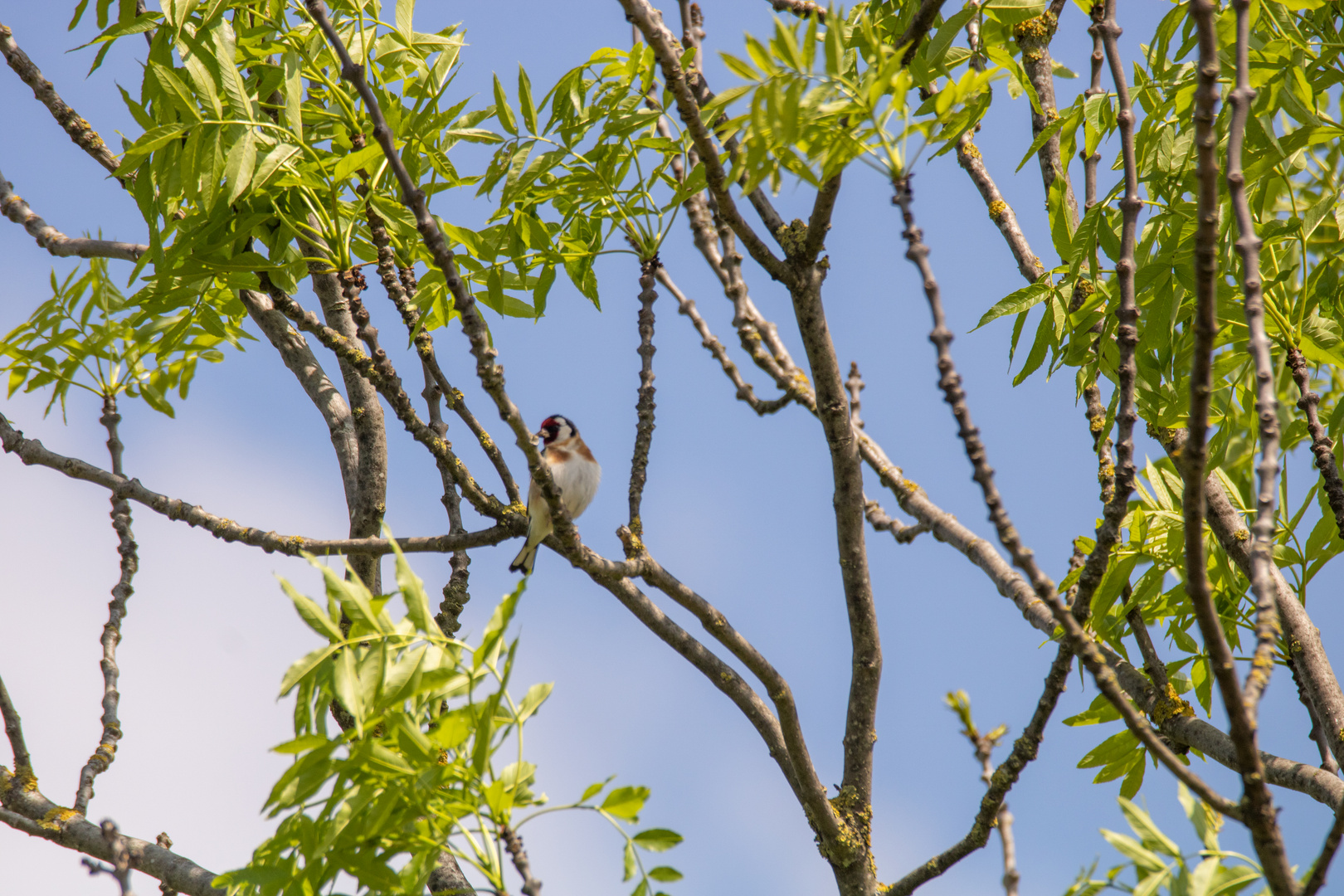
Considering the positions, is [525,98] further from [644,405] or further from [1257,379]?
[1257,379]

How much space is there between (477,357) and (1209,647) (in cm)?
183

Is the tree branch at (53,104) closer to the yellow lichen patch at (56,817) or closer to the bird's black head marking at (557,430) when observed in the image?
the yellow lichen patch at (56,817)

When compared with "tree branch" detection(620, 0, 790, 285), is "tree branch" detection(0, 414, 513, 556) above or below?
below

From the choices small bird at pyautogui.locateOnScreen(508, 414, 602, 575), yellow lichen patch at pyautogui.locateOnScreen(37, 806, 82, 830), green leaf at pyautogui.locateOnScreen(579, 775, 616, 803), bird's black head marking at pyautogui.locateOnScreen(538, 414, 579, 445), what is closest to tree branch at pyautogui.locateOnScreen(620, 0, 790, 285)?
green leaf at pyautogui.locateOnScreen(579, 775, 616, 803)

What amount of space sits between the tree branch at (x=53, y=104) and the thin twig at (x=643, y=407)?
7.42 feet

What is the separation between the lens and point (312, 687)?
2.20 metres

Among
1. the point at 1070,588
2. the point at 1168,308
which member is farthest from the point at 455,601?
the point at 1168,308

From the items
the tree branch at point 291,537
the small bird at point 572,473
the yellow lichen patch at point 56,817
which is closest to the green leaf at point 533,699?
the tree branch at point 291,537

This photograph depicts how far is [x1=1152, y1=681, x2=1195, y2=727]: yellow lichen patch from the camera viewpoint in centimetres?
309

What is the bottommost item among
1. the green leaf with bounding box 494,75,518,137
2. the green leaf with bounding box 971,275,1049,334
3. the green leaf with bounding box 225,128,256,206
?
the green leaf with bounding box 225,128,256,206

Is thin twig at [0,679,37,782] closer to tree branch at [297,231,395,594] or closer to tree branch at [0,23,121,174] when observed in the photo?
Answer: tree branch at [297,231,395,594]

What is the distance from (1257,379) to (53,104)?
15.0 ft

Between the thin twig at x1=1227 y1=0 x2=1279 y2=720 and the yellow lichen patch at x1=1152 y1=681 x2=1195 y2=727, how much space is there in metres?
1.55

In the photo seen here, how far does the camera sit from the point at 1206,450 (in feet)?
5.43
